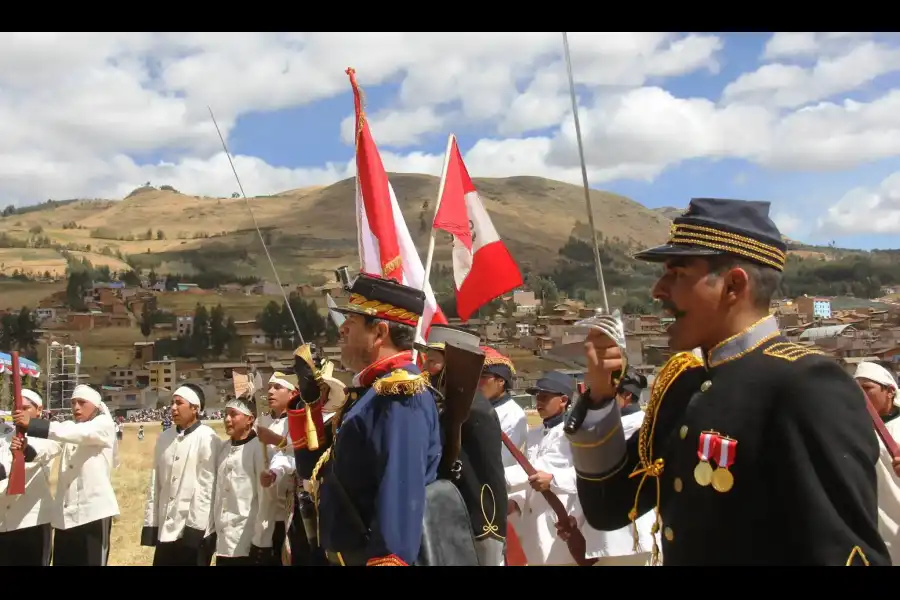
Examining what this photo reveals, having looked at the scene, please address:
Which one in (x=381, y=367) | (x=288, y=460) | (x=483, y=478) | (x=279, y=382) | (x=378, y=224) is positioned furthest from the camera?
(x=279, y=382)

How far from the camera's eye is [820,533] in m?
2.21

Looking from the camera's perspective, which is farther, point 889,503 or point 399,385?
point 889,503

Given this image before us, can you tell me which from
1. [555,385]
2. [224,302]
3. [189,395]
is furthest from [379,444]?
[224,302]

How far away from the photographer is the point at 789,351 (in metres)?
2.48

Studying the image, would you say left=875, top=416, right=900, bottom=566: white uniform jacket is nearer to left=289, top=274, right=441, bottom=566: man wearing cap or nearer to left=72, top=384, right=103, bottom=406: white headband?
left=289, top=274, right=441, bottom=566: man wearing cap

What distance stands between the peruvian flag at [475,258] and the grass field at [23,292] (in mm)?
64185

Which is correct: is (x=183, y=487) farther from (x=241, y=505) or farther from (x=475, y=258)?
(x=475, y=258)

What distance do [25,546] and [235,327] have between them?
189 ft

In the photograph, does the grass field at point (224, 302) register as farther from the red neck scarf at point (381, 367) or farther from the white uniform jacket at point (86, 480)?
the red neck scarf at point (381, 367)

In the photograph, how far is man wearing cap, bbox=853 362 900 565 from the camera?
18.6ft

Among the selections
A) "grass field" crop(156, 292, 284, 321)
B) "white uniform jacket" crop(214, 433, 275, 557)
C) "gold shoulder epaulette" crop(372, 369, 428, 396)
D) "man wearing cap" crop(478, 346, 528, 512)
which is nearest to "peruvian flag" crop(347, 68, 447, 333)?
"man wearing cap" crop(478, 346, 528, 512)

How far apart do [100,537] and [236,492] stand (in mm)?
1444

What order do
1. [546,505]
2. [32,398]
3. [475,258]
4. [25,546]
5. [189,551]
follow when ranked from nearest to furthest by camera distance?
[546,505] < [475,258] < [25,546] < [189,551] < [32,398]

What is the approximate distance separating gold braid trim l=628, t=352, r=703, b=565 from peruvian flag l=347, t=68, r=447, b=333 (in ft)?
12.3
